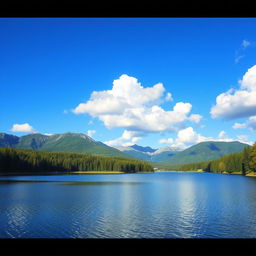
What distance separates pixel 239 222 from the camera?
3472 cm

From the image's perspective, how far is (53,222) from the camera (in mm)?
34656
